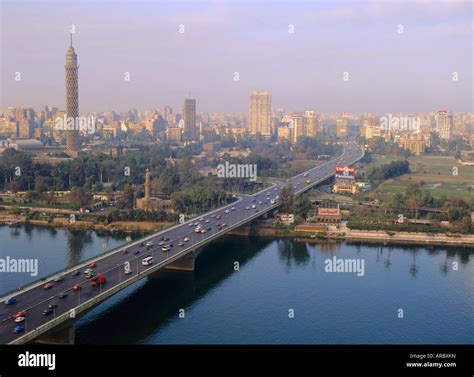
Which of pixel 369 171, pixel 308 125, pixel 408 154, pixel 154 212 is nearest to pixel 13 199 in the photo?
pixel 154 212

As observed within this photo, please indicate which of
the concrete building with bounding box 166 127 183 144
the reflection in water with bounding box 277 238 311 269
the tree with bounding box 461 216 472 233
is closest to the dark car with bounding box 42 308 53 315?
the reflection in water with bounding box 277 238 311 269

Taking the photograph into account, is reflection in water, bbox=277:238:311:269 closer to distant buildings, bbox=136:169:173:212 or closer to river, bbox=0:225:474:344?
river, bbox=0:225:474:344

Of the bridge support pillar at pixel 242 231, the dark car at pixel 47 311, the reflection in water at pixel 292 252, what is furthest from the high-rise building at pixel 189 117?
the dark car at pixel 47 311

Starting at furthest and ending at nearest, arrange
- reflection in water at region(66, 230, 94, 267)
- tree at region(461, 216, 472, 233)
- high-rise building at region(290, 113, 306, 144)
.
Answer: high-rise building at region(290, 113, 306, 144) < tree at region(461, 216, 472, 233) < reflection in water at region(66, 230, 94, 267)

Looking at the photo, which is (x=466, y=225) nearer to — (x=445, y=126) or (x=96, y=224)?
(x=96, y=224)

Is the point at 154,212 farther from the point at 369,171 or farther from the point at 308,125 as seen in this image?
the point at 308,125
